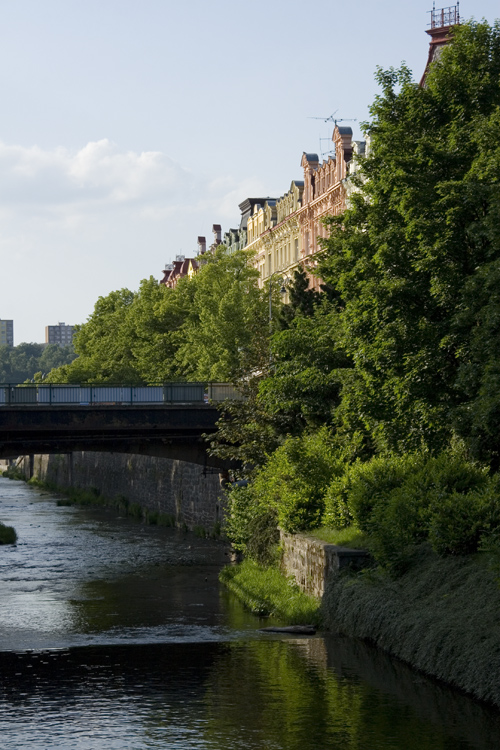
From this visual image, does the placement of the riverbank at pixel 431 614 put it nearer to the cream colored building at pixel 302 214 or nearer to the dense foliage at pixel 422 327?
the dense foliage at pixel 422 327

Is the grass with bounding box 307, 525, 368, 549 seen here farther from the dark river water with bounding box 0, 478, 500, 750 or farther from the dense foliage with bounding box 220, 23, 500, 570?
the dark river water with bounding box 0, 478, 500, 750

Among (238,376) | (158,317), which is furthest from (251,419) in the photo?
(158,317)

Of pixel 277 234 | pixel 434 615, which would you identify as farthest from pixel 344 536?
pixel 277 234

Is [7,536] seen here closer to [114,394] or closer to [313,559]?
[114,394]

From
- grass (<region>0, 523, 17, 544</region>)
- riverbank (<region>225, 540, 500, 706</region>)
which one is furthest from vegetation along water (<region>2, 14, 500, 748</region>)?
grass (<region>0, 523, 17, 544</region>)

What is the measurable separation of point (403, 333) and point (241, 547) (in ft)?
45.9

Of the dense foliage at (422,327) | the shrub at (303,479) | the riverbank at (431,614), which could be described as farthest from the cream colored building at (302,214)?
the riverbank at (431,614)

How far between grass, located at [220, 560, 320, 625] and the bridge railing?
416 inches

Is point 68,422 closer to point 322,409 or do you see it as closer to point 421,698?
point 322,409

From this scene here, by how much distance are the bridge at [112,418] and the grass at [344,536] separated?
15.2 metres

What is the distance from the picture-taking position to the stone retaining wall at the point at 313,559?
98.1ft

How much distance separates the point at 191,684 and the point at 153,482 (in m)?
48.2

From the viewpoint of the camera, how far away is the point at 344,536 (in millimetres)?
32156

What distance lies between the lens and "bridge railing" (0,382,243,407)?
4816cm
